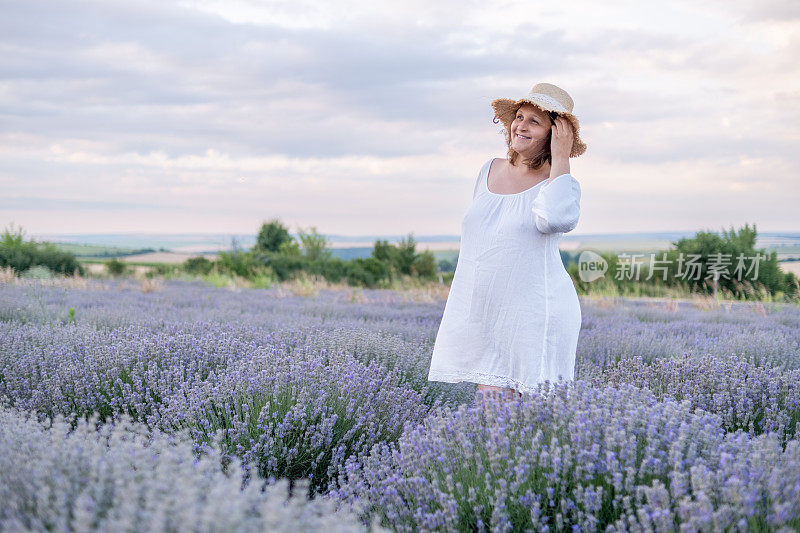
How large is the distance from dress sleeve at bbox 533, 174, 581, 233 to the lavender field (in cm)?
65

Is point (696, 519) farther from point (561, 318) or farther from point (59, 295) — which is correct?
point (59, 295)

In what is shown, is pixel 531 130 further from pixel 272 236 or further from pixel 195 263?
pixel 272 236

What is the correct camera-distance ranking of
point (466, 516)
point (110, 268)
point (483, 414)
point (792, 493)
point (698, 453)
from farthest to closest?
point (110, 268) < point (483, 414) < point (698, 453) < point (466, 516) < point (792, 493)

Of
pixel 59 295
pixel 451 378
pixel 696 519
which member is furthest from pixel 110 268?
pixel 696 519

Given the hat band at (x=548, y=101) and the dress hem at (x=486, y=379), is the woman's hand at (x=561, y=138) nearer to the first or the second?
the hat band at (x=548, y=101)

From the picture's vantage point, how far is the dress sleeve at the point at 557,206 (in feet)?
8.60

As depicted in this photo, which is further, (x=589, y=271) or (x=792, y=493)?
(x=589, y=271)

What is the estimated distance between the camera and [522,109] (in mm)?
2938

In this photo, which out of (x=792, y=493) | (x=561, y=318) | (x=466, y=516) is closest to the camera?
(x=792, y=493)

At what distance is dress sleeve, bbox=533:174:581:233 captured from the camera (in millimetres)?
2621

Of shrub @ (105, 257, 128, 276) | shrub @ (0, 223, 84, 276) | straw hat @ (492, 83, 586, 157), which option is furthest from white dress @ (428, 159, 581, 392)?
shrub @ (105, 257, 128, 276)

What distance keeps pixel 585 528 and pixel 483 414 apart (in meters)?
0.75

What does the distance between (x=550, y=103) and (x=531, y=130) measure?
14 cm

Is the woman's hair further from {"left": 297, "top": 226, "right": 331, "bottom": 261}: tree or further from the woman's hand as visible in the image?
{"left": 297, "top": 226, "right": 331, "bottom": 261}: tree
